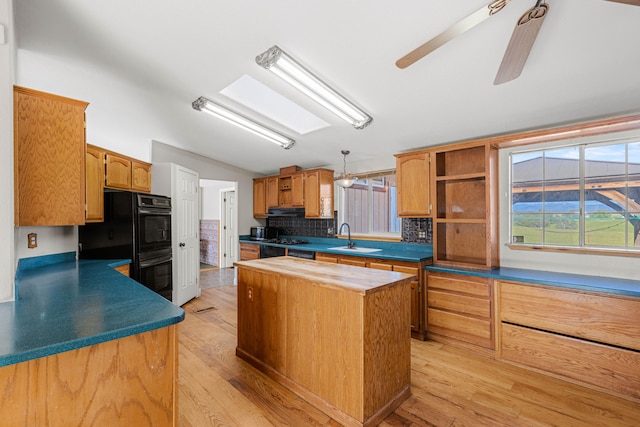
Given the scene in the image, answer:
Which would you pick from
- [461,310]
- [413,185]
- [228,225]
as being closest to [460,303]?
[461,310]

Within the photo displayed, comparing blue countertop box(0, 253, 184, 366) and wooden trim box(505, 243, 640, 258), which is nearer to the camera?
blue countertop box(0, 253, 184, 366)

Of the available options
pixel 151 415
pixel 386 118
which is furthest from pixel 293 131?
pixel 151 415

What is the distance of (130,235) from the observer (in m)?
3.16

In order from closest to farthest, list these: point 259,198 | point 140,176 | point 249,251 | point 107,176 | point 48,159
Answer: point 48,159, point 107,176, point 140,176, point 249,251, point 259,198

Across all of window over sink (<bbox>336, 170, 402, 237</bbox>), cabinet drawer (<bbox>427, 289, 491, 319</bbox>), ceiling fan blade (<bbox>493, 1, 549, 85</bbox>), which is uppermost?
ceiling fan blade (<bbox>493, 1, 549, 85</bbox>)

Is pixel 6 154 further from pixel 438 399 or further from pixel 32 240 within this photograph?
pixel 438 399

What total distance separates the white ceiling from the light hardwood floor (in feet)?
7.17

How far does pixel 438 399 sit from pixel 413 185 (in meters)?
2.14

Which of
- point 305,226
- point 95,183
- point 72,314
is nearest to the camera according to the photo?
point 72,314

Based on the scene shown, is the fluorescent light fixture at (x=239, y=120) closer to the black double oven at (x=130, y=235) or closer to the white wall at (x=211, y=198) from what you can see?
the black double oven at (x=130, y=235)

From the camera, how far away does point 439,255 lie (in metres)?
3.33

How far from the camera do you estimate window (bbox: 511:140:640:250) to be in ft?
7.93

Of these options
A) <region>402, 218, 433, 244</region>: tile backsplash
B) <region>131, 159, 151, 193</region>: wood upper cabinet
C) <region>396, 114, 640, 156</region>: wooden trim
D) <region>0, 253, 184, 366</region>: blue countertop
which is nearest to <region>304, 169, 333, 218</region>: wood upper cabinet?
<region>402, 218, 433, 244</region>: tile backsplash

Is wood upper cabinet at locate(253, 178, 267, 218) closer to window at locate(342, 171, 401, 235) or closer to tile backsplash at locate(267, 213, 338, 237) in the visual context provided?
tile backsplash at locate(267, 213, 338, 237)
